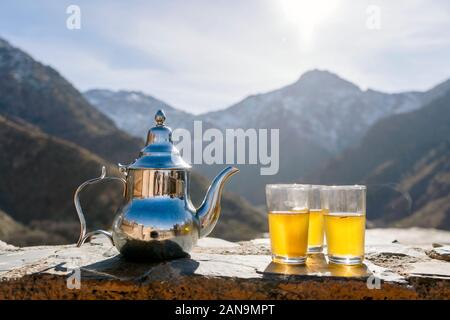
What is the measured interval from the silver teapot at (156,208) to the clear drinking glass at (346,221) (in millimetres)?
526

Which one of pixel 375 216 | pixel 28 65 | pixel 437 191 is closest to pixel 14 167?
pixel 28 65

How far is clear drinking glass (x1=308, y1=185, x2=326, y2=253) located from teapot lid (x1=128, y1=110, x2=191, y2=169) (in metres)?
0.51

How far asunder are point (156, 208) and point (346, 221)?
0.69 meters

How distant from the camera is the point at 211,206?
1985 millimetres

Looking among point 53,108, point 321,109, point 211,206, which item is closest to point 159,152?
point 211,206

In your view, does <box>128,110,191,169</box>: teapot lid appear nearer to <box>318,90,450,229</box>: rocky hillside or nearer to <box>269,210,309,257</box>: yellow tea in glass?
<box>269,210,309,257</box>: yellow tea in glass

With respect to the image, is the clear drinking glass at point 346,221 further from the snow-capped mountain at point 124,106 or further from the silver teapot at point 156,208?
the snow-capped mountain at point 124,106

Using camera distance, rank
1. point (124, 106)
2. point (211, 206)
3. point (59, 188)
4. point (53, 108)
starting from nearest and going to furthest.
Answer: point (211, 206) → point (59, 188) → point (53, 108) → point (124, 106)

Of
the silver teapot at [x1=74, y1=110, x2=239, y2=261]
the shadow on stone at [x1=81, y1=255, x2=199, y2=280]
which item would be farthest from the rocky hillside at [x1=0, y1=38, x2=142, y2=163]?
the shadow on stone at [x1=81, y1=255, x2=199, y2=280]

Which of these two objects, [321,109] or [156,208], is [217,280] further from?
[321,109]

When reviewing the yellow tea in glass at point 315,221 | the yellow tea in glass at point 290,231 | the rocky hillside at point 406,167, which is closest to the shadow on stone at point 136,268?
the yellow tea in glass at point 290,231
